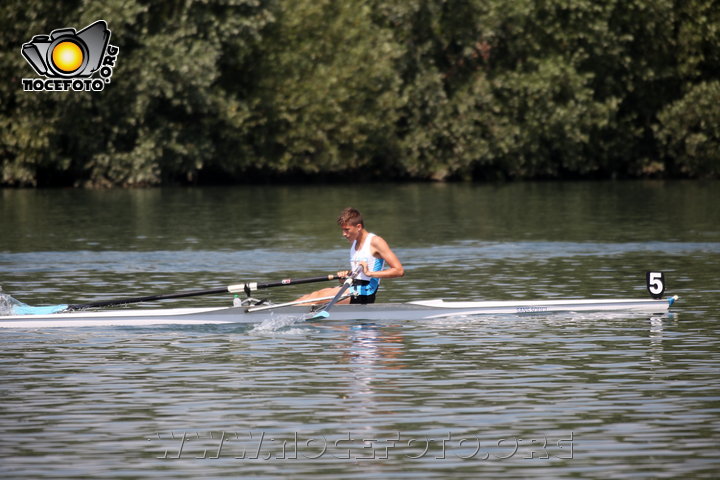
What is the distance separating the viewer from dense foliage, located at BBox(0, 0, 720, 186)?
6756 centimetres

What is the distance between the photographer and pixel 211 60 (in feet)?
217

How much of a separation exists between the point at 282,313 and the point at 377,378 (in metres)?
4.71

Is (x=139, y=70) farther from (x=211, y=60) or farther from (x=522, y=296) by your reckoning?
(x=522, y=296)

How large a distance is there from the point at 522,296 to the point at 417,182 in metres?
57.9

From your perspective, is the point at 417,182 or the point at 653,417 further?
the point at 417,182

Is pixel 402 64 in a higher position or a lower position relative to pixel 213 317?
higher

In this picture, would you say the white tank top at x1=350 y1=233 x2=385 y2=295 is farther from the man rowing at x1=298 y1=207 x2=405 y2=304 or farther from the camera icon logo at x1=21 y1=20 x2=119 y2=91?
the camera icon logo at x1=21 y1=20 x2=119 y2=91

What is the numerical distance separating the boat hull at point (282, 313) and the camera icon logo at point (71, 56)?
152 feet

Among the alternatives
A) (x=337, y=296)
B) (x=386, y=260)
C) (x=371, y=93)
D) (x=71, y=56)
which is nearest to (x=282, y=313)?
(x=337, y=296)

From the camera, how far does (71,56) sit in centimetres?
6925

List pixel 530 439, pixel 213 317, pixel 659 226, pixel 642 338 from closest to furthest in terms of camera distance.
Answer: pixel 530 439 < pixel 642 338 < pixel 213 317 < pixel 659 226

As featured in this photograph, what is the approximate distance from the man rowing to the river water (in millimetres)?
469

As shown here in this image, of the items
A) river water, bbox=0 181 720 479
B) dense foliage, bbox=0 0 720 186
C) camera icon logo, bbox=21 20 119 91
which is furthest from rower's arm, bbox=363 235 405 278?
dense foliage, bbox=0 0 720 186

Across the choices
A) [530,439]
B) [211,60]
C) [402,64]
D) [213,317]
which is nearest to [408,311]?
[213,317]
